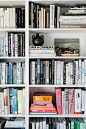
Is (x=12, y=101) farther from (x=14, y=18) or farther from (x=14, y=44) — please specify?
(x=14, y=18)

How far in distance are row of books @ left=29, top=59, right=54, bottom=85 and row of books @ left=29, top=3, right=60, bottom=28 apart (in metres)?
0.43

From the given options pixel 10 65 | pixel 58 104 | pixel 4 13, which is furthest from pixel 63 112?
pixel 4 13

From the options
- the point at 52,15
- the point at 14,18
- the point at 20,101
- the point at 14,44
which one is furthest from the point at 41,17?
the point at 20,101

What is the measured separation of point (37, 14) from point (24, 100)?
3.41 ft

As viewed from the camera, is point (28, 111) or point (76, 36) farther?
point (76, 36)

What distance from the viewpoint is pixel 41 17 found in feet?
5.02

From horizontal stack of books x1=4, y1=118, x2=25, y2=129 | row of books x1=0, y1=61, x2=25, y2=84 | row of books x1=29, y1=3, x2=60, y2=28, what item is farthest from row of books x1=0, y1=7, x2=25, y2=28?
horizontal stack of books x1=4, y1=118, x2=25, y2=129

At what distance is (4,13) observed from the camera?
5.02ft

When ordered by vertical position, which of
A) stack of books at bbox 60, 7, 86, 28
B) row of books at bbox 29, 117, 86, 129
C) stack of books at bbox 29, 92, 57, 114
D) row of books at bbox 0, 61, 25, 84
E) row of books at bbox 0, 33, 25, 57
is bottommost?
row of books at bbox 29, 117, 86, 129

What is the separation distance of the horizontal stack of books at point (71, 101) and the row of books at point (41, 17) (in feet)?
2.64

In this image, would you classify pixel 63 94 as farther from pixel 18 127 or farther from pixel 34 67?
pixel 18 127

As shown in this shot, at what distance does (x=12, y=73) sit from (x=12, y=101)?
34cm

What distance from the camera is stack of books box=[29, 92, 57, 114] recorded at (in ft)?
4.96

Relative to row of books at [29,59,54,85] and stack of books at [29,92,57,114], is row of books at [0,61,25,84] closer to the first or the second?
row of books at [29,59,54,85]
